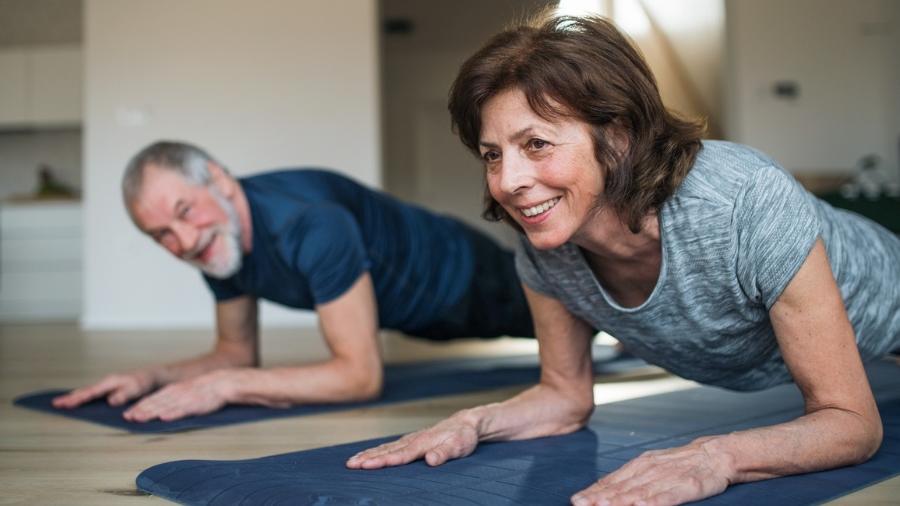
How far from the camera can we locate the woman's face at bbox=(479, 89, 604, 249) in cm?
142

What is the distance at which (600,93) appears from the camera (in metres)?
1.40

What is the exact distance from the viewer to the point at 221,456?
1.87 m

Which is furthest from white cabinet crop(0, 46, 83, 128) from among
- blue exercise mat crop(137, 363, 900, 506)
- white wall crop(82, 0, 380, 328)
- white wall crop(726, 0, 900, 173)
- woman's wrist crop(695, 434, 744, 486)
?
woman's wrist crop(695, 434, 744, 486)

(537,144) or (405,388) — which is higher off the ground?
(537,144)

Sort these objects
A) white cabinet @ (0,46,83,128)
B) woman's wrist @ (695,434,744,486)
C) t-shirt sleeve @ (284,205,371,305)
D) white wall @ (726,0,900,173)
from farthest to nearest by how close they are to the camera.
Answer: white cabinet @ (0,46,83,128) → white wall @ (726,0,900,173) → t-shirt sleeve @ (284,205,371,305) → woman's wrist @ (695,434,744,486)

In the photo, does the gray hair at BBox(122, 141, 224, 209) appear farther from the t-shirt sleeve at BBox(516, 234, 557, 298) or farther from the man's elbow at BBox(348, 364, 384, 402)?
the t-shirt sleeve at BBox(516, 234, 557, 298)

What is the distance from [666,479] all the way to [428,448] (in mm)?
465

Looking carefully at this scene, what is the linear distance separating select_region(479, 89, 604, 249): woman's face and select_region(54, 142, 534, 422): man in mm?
1008

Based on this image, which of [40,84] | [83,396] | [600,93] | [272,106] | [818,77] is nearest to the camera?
[600,93]

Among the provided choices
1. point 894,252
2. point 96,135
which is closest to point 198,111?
point 96,135

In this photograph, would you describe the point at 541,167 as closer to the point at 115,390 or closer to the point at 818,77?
the point at 115,390

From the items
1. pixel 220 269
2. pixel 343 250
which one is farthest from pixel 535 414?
pixel 220 269

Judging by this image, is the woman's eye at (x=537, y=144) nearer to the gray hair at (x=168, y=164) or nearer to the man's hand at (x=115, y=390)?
the gray hair at (x=168, y=164)

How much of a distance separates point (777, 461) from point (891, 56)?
243 inches
